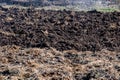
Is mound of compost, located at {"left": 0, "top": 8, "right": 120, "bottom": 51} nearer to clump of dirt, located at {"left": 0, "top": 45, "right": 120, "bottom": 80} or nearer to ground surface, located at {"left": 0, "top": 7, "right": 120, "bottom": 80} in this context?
ground surface, located at {"left": 0, "top": 7, "right": 120, "bottom": 80}

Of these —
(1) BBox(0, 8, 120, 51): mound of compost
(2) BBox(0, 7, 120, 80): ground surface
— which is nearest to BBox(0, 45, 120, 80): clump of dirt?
(2) BBox(0, 7, 120, 80): ground surface

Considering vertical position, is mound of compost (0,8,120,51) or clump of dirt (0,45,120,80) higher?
clump of dirt (0,45,120,80)

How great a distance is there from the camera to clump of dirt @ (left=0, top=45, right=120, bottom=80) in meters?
11.8

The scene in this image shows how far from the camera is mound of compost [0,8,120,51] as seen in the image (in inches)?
648

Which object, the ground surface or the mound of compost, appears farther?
the mound of compost

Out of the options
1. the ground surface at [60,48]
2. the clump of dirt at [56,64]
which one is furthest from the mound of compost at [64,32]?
the clump of dirt at [56,64]

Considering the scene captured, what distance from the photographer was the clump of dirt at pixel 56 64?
11.8m

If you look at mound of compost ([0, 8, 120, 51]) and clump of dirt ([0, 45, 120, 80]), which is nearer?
clump of dirt ([0, 45, 120, 80])

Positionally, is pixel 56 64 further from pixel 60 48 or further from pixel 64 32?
pixel 64 32

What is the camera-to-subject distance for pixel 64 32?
62.1 ft

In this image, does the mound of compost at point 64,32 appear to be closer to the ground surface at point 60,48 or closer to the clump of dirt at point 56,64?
the ground surface at point 60,48

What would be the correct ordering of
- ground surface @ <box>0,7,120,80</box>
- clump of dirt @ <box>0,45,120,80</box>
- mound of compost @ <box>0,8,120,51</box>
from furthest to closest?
1. mound of compost @ <box>0,8,120,51</box>
2. ground surface @ <box>0,7,120,80</box>
3. clump of dirt @ <box>0,45,120,80</box>

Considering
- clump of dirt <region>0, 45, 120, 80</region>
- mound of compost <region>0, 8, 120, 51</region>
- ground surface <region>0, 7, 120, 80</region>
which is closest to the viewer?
clump of dirt <region>0, 45, 120, 80</region>

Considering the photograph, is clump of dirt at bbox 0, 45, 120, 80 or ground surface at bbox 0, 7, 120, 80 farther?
ground surface at bbox 0, 7, 120, 80
